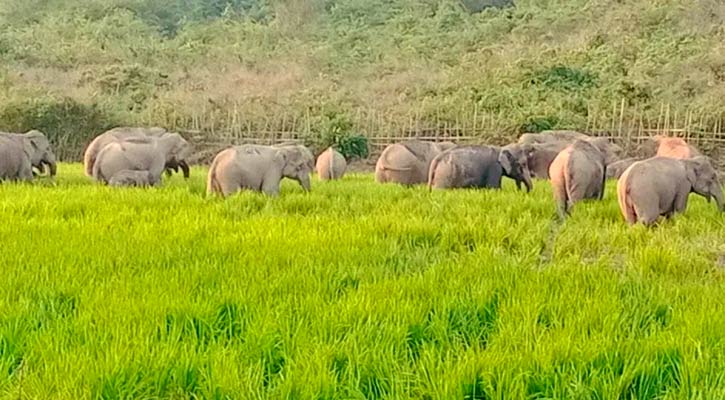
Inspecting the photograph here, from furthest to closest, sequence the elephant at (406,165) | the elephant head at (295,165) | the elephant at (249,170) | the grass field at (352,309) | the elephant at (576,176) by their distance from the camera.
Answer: the elephant at (406,165) → the elephant head at (295,165) → the elephant at (249,170) → the elephant at (576,176) → the grass field at (352,309)

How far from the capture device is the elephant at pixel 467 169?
36.2 ft

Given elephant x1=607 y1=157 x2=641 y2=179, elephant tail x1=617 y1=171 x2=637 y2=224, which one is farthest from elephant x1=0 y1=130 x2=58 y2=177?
elephant tail x1=617 y1=171 x2=637 y2=224

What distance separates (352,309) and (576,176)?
551 cm

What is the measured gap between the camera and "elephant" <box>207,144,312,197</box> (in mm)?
8992

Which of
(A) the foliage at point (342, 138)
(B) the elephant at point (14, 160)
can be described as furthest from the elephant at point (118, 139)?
(A) the foliage at point (342, 138)

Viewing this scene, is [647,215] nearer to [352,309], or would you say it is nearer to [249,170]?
[249,170]

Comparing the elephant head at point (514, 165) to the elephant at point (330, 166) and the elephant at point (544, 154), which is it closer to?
the elephant at point (544, 154)

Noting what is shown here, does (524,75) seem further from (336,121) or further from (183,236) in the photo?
(183,236)

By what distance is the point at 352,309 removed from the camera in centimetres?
349

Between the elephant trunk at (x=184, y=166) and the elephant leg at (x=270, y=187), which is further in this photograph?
the elephant trunk at (x=184, y=166)

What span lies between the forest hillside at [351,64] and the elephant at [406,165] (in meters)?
5.68

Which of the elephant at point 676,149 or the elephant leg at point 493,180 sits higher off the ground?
the elephant at point 676,149

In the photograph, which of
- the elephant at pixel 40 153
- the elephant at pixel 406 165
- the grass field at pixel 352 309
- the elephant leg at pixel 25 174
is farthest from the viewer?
the elephant at pixel 406 165

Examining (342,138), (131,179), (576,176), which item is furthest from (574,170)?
(342,138)
